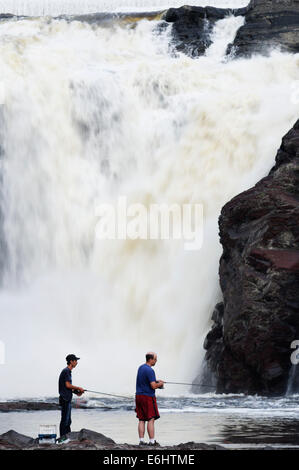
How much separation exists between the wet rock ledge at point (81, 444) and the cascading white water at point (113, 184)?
18.3 m

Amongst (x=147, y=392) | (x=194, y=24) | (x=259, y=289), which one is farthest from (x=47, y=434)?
(x=194, y=24)

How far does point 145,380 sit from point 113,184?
32033 mm

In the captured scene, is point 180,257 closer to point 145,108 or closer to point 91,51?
point 145,108

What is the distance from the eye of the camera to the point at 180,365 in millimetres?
41594

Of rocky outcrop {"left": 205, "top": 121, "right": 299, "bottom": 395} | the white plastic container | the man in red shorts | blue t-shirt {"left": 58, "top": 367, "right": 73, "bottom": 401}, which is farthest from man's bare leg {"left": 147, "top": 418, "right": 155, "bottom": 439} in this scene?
rocky outcrop {"left": 205, "top": 121, "right": 299, "bottom": 395}

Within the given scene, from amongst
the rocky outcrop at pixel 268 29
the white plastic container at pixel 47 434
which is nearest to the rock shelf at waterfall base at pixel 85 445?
the white plastic container at pixel 47 434

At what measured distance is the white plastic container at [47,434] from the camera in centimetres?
2033

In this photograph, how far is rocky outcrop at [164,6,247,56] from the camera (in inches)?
2653

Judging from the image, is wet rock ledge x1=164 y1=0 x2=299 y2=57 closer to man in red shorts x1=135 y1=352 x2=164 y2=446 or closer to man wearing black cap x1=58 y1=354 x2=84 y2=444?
man wearing black cap x1=58 y1=354 x2=84 y2=444

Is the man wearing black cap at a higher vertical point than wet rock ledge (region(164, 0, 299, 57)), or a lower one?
lower

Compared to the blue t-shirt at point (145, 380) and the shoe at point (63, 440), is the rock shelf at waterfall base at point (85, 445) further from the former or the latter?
the blue t-shirt at point (145, 380)

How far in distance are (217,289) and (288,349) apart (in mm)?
7281

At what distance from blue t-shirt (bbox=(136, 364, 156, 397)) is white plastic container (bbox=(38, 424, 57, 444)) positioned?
75.9 inches

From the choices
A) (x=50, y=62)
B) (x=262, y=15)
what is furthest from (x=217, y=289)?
(x=262, y=15)
